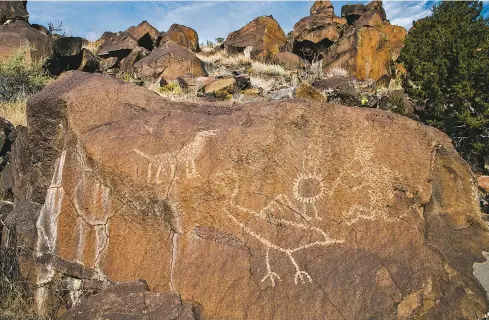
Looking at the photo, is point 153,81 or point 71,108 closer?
point 71,108

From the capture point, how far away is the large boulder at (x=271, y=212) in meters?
2.87

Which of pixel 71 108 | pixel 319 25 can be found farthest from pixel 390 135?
pixel 319 25

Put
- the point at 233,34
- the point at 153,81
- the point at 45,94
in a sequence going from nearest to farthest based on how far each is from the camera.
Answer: the point at 45,94 < the point at 153,81 < the point at 233,34

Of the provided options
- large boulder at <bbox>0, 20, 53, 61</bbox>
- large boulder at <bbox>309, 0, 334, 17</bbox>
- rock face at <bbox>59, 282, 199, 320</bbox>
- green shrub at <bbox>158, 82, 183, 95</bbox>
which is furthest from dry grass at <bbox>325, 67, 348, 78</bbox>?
rock face at <bbox>59, 282, 199, 320</bbox>

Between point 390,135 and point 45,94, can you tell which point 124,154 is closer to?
point 45,94

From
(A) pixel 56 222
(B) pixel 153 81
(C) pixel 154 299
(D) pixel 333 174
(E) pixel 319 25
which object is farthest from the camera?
(E) pixel 319 25

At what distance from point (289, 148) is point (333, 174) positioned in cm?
35

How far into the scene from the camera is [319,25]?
1866cm

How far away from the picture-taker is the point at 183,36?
64.6 feet

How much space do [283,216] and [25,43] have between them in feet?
38.4

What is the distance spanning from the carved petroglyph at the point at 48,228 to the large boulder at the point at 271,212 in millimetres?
11

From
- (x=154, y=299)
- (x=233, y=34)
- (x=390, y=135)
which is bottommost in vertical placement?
(x=154, y=299)

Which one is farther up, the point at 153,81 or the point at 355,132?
the point at 153,81

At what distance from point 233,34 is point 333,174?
18025mm
